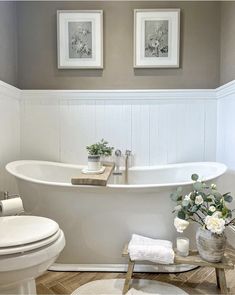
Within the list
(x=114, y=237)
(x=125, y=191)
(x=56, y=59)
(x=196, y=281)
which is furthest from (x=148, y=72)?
(x=196, y=281)

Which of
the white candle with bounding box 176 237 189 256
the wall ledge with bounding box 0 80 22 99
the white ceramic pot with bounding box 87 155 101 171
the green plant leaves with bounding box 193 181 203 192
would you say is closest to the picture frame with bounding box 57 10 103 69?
the wall ledge with bounding box 0 80 22 99

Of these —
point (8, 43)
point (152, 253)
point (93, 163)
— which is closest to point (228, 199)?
point (152, 253)

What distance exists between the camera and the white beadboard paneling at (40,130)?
2664 mm

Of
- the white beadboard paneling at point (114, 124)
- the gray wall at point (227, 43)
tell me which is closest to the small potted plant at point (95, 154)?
the white beadboard paneling at point (114, 124)

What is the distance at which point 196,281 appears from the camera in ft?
5.44

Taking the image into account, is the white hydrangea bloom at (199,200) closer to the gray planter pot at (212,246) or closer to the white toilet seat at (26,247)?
the gray planter pot at (212,246)

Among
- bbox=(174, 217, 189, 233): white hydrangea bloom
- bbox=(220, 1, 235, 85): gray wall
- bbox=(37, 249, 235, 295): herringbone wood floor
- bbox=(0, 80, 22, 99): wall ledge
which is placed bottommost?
bbox=(37, 249, 235, 295): herringbone wood floor

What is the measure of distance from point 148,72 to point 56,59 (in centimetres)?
100

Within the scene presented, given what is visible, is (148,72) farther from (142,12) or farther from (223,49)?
(223,49)

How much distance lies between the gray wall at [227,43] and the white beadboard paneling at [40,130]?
1.76m

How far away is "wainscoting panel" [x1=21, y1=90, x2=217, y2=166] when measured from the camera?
2.65m

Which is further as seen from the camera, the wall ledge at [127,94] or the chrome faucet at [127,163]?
the wall ledge at [127,94]

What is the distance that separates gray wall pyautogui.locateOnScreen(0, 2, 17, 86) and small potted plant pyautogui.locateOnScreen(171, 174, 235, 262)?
192 cm

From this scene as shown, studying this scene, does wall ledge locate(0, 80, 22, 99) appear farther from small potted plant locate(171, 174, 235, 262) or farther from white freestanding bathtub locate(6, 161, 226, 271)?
small potted plant locate(171, 174, 235, 262)
